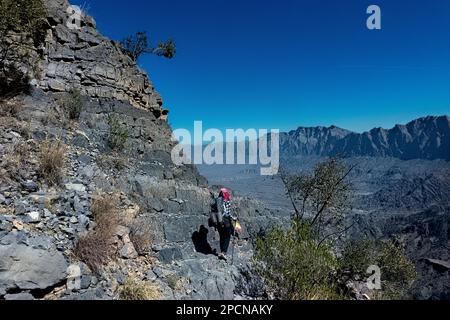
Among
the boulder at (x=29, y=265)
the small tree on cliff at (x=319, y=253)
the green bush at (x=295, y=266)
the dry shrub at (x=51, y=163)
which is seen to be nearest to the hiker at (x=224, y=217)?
the small tree on cliff at (x=319, y=253)

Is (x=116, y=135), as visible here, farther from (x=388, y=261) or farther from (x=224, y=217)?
(x=388, y=261)

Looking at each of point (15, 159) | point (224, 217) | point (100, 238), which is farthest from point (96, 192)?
point (224, 217)

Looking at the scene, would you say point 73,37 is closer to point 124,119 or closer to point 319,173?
point 124,119

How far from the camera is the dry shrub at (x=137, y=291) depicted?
910cm

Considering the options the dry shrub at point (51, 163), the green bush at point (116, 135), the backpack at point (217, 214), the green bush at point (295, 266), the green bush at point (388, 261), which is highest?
the green bush at point (116, 135)

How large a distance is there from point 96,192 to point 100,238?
9.13ft

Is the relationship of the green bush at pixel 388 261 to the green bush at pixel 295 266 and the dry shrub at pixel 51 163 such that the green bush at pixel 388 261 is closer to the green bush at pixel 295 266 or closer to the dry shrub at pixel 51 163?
the green bush at pixel 295 266

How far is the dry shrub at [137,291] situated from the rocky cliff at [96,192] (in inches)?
8.4

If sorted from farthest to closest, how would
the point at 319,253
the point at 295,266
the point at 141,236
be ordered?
the point at 319,253
the point at 141,236
the point at 295,266

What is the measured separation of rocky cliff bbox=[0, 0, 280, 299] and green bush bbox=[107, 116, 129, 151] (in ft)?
0.76

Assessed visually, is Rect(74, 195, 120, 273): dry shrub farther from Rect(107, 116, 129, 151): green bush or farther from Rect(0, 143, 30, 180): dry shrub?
Rect(107, 116, 129, 151): green bush

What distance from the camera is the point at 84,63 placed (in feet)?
59.7

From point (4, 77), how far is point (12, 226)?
28.8 ft

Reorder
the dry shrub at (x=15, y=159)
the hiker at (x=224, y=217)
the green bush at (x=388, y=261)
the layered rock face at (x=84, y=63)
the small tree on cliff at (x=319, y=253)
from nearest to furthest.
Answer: the dry shrub at (x=15, y=159) → the small tree on cliff at (x=319, y=253) → the hiker at (x=224, y=217) → the layered rock face at (x=84, y=63) → the green bush at (x=388, y=261)
